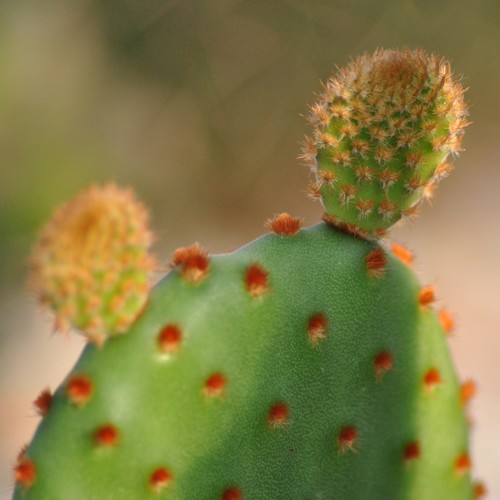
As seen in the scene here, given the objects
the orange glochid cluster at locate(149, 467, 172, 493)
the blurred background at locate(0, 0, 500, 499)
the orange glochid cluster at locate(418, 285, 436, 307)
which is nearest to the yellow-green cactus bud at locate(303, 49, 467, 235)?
the orange glochid cluster at locate(418, 285, 436, 307)

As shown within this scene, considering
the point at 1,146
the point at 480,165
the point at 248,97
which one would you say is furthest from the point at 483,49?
the point at 1,146

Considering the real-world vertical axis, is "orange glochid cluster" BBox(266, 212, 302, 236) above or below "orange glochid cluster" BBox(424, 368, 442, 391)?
above

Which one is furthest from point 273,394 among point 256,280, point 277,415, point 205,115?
point 205,115

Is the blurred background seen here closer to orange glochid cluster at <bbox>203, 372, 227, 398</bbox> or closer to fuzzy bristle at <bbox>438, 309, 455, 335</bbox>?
fuzzy bristle at <bbox>438, 309, 455, 335</bbox>

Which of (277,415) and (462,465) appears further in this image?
(462,465)

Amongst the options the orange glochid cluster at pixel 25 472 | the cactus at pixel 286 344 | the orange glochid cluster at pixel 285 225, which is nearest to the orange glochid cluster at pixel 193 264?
the cactus at pixel 286 344

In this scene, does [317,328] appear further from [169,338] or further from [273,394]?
[169,338]
